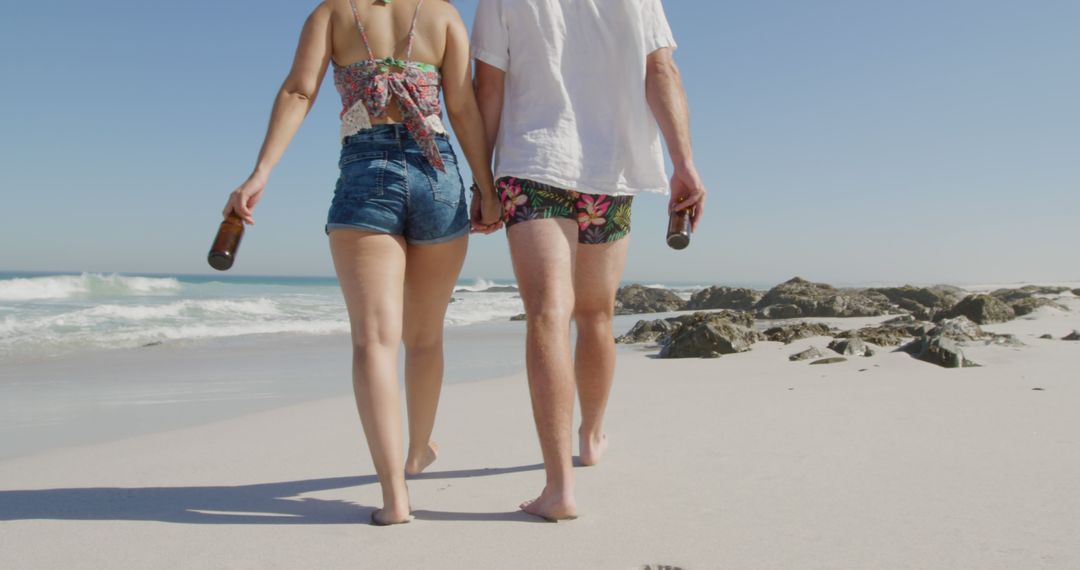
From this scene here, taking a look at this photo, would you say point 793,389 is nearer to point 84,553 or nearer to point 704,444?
point 704,444

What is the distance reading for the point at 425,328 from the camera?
9.87 ft

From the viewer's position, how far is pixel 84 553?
7.45ft

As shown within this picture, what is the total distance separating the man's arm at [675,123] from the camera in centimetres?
294

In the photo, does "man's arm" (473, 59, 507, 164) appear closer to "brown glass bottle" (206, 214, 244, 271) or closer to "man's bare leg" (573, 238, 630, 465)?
"man's bare leg" (573, 238, 630, 465)

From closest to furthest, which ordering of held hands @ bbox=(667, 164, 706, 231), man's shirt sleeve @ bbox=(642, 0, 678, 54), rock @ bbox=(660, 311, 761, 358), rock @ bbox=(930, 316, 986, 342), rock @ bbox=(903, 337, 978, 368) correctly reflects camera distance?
1. held hands @ bbox=(667, 164, 706, 231)
2. man's shirt sleeve @ bbox=(642, 0, 678, 54)
3. rock @ bbox=(903, 337, 978, 368)
4. rock @ bbox=(930, 316, 986, 342)
5. rock @ bbox=(660, 311, 761, 358)

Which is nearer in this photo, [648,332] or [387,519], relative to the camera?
[387,519]

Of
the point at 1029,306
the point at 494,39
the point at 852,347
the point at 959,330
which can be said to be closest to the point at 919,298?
the point at 1029,306

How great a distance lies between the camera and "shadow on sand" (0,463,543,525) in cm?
257

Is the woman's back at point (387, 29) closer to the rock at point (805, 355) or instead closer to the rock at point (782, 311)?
the rock at point (805, 355)

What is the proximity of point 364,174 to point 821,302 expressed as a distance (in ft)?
36.0

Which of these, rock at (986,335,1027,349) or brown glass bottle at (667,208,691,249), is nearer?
brown glass bottle at (667,208,691,249)

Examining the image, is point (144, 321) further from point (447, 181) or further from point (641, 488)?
point (641, 488)

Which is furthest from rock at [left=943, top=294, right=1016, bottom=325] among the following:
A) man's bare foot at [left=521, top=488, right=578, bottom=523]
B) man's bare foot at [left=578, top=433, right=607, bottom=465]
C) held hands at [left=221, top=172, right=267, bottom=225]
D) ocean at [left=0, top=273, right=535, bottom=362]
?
held hands at [left=221, top=172, right=267, bottom=225]

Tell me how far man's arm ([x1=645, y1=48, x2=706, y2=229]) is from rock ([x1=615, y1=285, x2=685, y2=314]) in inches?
559
